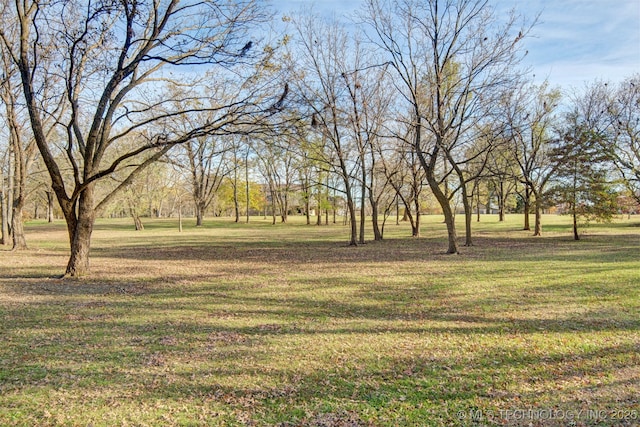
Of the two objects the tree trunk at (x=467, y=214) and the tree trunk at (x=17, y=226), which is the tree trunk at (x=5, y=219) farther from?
the tree trunk at (x=467, y=214)

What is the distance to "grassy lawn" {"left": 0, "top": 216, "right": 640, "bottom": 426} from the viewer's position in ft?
11.5

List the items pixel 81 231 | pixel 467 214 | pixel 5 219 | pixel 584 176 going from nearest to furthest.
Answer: pixel 81 231 < pixel 5 219 < pixel 467 214 < pixel 584 176

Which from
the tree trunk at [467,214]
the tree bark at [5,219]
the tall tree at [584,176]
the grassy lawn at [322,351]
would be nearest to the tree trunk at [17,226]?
the tree bark at [5,219]

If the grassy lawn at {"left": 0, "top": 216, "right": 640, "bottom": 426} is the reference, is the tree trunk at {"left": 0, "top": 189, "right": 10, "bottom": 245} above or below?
above

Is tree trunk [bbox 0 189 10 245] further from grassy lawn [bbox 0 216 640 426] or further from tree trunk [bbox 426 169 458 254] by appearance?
tree trunk [bbox 426 169 458 254]

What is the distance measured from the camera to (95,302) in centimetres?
768

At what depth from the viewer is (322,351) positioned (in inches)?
196

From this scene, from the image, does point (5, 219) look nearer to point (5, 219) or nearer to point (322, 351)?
point (5, 219)

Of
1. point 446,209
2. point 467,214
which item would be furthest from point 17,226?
point 467,214

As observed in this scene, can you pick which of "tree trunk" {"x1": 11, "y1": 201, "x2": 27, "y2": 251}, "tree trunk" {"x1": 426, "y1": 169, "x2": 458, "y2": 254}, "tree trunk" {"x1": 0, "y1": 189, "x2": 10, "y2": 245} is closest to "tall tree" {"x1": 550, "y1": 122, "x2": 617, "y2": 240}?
"tree trunk" {"x1": 426, "y1": 169, "x2": 458, "y2": 254}

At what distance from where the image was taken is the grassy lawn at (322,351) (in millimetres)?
3492

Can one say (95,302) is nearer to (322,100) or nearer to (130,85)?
(130,85)

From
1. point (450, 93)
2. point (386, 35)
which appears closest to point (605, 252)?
point (450, 93)

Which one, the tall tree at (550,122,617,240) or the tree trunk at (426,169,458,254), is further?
the tall tree at (550,122,617,240)
